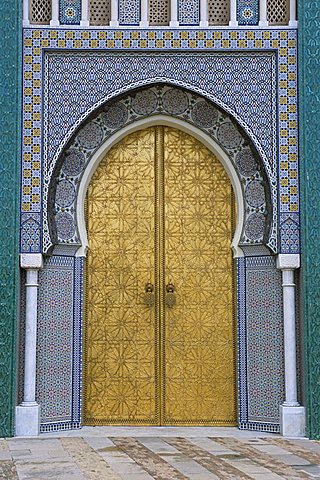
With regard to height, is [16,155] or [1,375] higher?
[16,155]

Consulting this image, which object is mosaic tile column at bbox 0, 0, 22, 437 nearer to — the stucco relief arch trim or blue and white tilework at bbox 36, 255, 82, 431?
blue and white tilework at bbox 36, 255, 82, 431

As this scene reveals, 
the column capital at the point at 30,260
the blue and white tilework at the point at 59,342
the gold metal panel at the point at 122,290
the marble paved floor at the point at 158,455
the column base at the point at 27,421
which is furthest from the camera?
the gold metal panel at the point at 122,290

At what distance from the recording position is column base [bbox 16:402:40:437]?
6.22 meters

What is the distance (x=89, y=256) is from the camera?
22.3ft

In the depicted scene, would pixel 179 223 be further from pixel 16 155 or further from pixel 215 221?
pixel 16 155

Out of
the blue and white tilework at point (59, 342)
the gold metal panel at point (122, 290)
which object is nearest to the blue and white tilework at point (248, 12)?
the gold metal panel at point (122, 290)

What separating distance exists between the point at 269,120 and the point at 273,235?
964 mm

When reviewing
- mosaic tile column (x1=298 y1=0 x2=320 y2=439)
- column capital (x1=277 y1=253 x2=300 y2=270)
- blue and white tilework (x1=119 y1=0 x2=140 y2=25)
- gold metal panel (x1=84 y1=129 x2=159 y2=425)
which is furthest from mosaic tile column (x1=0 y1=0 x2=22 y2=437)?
mosaic tile column (x1=298 y1=0 x2=320 y2=439)

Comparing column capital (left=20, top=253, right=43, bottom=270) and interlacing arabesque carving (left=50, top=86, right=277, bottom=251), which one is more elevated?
interlacing arabesque carving (left=50, top=86, right=277, bottom=251)

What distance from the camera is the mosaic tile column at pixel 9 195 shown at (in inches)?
245

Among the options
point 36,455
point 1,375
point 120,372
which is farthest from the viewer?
point 120,372

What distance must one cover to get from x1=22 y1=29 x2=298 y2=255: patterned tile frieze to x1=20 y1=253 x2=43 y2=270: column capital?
76 cm

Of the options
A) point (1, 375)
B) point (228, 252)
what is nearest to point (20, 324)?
point (1, 375)

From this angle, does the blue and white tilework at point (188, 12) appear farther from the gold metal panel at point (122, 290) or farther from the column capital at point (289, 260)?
the column capital at point (289, 260)
